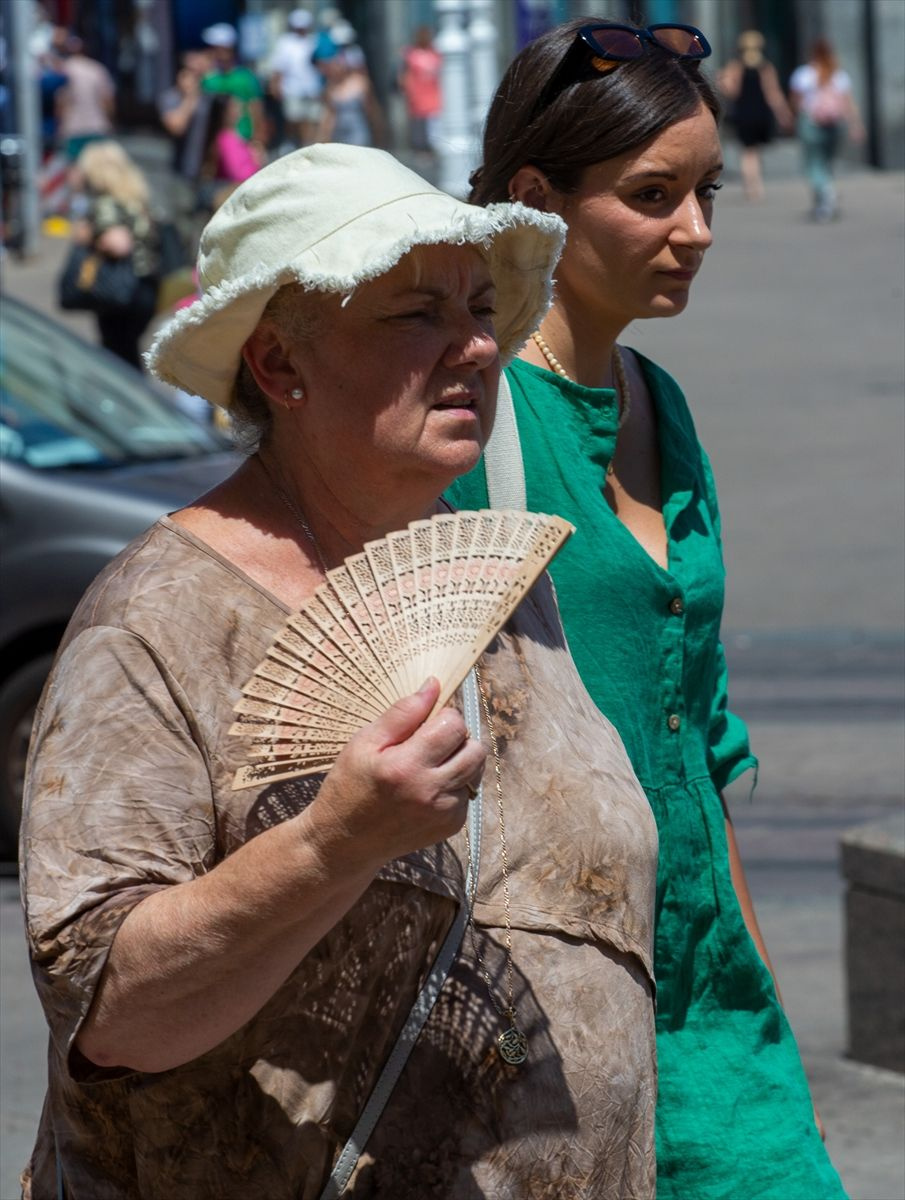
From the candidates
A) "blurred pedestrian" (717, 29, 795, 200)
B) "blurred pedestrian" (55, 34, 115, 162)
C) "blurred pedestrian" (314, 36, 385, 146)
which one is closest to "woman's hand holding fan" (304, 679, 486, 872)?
"blurred pedestrian" (314, 36, 385, 146)

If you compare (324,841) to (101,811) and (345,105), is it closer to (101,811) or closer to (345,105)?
(101,811)

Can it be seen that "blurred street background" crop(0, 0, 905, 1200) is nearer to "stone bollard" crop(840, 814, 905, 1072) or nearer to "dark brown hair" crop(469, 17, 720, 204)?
"stone bollard" crop(840, 814, 905, 1072)

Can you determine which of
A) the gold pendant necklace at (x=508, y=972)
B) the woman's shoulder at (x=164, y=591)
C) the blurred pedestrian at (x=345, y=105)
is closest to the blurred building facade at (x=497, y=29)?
the blurred pedestrian at (x=345, y=105)

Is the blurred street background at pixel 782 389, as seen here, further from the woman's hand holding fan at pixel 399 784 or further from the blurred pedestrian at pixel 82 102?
the woman's hand holding fan at pixel 399 784

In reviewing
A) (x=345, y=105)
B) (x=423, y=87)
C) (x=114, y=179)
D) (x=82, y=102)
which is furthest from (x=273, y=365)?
(x=423, y=87)

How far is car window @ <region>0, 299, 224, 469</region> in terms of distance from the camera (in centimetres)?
763

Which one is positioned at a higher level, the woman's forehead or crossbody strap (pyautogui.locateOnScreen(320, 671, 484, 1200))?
the woman's forehead

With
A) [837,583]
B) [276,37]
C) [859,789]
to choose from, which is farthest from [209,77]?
[859,789]

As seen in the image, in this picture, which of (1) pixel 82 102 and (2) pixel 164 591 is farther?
(1) pixel 82 102

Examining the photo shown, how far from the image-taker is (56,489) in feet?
23.9

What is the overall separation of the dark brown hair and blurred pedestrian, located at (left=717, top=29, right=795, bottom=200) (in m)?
23.7

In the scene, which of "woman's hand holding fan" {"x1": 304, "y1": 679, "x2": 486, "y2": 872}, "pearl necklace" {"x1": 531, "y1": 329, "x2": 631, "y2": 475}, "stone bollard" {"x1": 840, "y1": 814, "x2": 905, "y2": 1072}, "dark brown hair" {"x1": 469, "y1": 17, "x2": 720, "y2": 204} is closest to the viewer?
"woman's hand holding fan" {"x1": 304, "y1": 679, "x2": 486, "y2": 872}

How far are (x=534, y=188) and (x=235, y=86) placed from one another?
815 inches

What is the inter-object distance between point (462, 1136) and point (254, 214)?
38.2 inches
